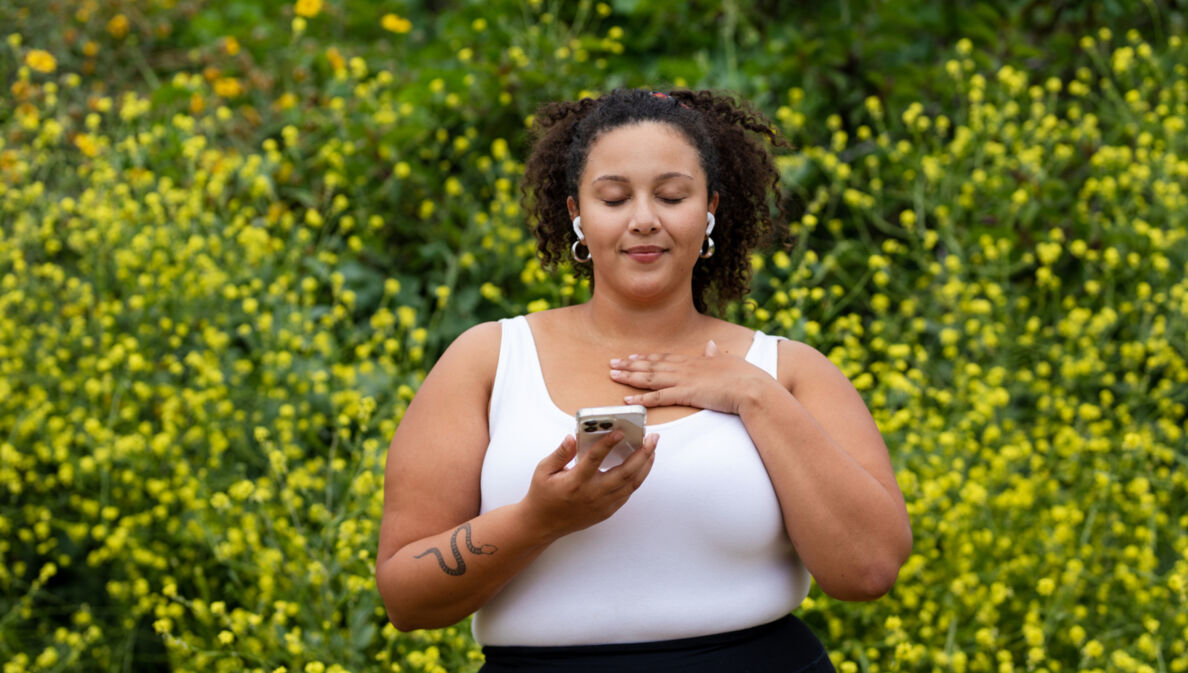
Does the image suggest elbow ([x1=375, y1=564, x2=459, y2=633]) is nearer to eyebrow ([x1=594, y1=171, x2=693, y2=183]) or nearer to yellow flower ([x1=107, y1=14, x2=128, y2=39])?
eyebrow ([x1=594, y1=171, x2=693, y2=183])

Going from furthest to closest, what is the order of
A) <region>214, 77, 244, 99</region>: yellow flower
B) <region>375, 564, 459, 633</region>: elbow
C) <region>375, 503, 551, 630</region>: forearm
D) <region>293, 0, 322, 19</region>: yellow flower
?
<region>293, 0, 322, 19</region>: yellow flower
<region>214, 77, 244, 99</region>: yellow flower
<region>375, 564, 459, 633</region>: elbow
<region>375, 503, 551, 630</region>: forearm

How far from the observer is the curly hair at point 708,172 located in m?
1.91

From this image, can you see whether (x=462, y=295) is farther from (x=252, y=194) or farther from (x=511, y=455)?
(x=511, y=455)

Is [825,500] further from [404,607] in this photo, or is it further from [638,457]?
[404,607]

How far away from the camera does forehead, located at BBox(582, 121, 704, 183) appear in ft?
5.83

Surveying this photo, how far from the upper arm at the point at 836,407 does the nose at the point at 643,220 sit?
1.04 ft

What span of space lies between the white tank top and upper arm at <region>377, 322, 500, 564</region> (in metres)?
0.04

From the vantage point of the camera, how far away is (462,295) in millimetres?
3715

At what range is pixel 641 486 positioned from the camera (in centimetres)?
165

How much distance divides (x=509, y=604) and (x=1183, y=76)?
12.4 ft

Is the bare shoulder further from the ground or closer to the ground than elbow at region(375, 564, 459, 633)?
further from the ground

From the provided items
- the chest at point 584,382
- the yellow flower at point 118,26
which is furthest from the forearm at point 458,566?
the yellow flower at point 118,26

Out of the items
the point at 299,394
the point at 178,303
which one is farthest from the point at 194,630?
the point at 178,303

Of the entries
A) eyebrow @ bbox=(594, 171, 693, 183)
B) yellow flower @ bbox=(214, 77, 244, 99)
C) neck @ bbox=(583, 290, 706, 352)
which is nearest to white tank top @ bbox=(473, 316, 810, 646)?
neck @ bbox=(583, 290, 706, 352)
